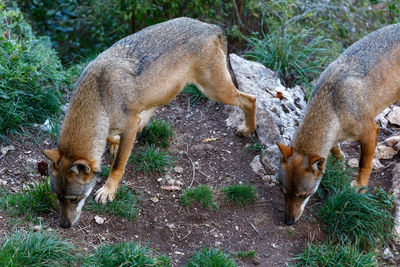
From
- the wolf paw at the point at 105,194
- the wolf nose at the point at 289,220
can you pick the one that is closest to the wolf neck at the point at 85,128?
the wolf paw at the point at 105,194

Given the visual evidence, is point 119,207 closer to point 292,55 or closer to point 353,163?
point 353,163

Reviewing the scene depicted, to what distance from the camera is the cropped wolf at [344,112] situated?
568 cm

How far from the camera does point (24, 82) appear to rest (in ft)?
23.2

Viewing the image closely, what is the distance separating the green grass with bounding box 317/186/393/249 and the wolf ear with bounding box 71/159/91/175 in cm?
311

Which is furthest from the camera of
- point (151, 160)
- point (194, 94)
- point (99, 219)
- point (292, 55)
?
point (292, 55)

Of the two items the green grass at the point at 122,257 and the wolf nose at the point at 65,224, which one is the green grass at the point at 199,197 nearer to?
the green grass at the point at 122,257

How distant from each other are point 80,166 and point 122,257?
3.67 ft

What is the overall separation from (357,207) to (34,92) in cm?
506

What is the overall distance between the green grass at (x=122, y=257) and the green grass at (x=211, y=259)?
1.19 ft

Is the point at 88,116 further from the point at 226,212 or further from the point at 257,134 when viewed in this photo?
the point at 257,134

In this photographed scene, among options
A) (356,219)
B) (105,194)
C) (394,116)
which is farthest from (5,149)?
(394,116)

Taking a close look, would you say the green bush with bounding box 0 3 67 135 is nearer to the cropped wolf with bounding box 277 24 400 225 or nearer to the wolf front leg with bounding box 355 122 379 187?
the cropped wolf with bounding box 277 24 400 225

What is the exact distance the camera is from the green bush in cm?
675

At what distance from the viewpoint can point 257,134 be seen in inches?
291
